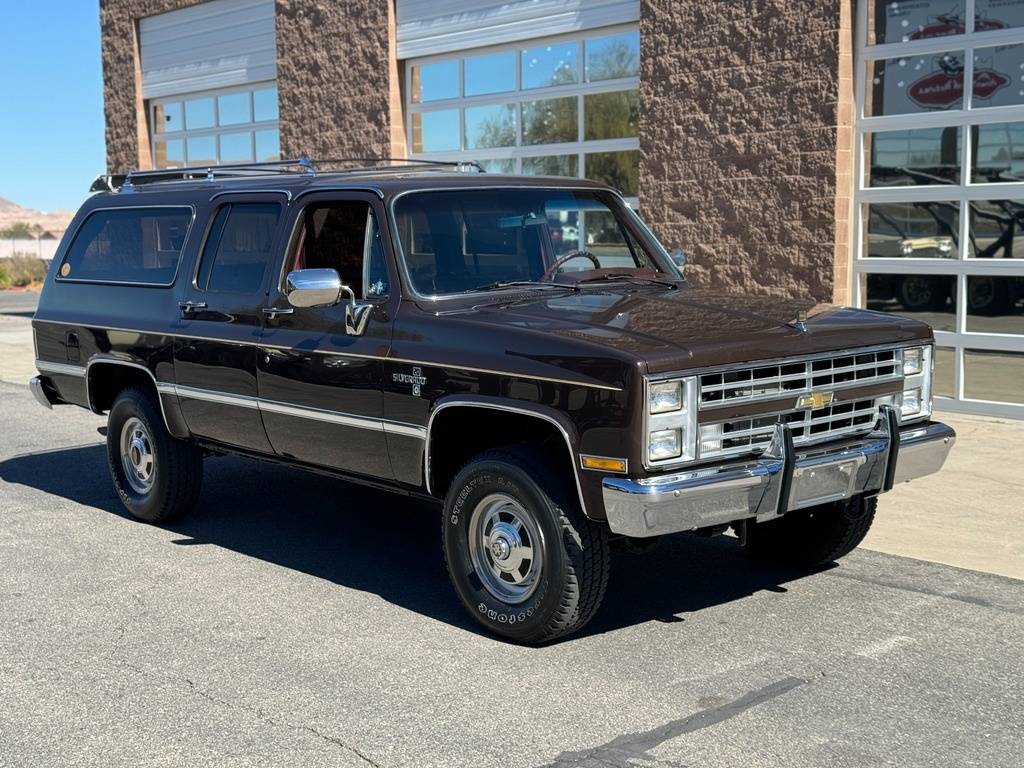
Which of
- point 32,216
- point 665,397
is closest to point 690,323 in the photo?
point 665,397

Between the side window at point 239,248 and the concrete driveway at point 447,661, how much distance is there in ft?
4.92

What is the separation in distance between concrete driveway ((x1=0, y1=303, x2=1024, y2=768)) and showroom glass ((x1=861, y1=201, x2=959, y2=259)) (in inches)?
199

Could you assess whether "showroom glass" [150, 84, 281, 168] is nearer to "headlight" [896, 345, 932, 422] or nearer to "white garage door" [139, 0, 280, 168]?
"white garage door" [139, 0, 280, 168]

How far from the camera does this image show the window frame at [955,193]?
416 inches

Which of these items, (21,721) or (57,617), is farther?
(57,617)

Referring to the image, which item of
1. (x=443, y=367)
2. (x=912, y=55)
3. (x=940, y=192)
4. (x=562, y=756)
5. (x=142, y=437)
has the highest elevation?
(x=912, y=55)

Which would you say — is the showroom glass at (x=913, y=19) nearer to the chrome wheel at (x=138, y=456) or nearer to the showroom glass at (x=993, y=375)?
the showroom glass at (x=993, y=375)

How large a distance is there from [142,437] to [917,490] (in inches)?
196

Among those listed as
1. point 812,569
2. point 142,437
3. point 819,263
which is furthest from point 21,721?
point 819,263

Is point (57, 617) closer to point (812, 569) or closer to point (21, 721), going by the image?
point (21, 721)

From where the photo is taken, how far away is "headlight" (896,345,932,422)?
19.9 ft

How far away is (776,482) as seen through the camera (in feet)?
17.3

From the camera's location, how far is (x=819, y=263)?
453 inches

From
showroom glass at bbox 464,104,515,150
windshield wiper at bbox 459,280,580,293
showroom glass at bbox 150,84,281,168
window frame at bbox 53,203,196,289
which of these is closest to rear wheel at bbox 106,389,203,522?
window frame at bbox 53,203,196,289
